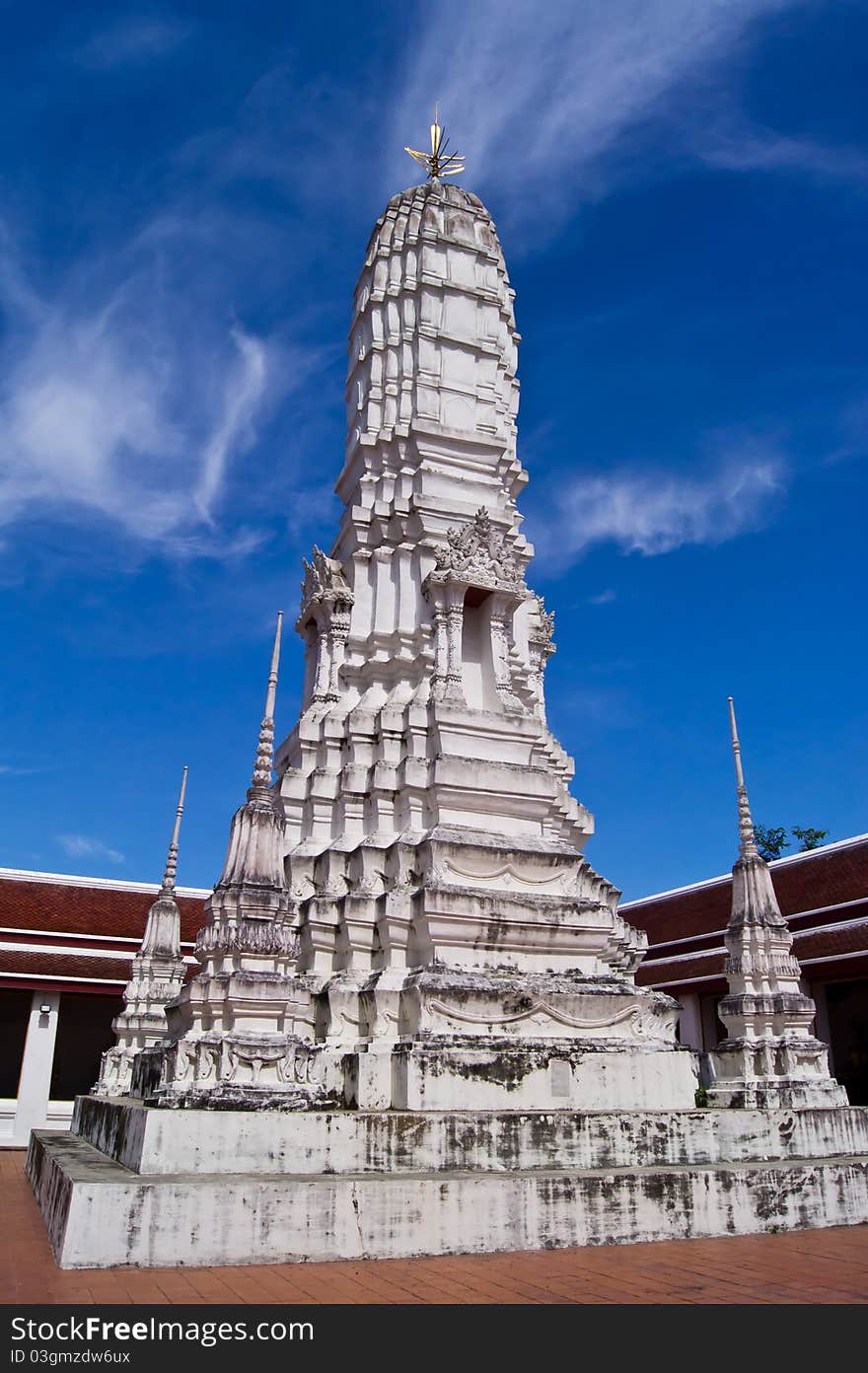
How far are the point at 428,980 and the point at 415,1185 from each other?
3.48 meters

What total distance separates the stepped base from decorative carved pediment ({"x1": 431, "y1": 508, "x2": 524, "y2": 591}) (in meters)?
8.50

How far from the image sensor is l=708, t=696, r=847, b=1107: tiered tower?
43.3 ft

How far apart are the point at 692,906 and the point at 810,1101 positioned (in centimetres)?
1560

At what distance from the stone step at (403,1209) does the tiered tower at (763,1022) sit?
3.34 metres

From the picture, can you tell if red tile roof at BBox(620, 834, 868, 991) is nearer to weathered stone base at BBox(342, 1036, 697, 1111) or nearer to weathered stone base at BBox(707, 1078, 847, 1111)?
weathered stone base at BBox(707, 1078, 847, 1111)

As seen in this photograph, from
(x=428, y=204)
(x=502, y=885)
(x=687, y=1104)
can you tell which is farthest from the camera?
(x=428, y=204)

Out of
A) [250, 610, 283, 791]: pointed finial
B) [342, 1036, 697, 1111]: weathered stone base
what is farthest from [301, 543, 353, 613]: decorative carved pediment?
[342, 1036, 697, 1111]: weathered stone base

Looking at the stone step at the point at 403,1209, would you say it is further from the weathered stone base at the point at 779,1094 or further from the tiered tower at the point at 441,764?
the weathered stone base at the point at 779,1094

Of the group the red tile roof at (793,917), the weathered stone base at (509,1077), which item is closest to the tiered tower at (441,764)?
the weathered stone base at (509,1077)

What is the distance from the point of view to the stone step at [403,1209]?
7.06 metres

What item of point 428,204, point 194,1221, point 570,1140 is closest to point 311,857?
point 570,1140

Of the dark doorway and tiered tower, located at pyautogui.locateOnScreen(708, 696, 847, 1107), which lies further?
the dark doorway

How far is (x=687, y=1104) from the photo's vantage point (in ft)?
38.3
